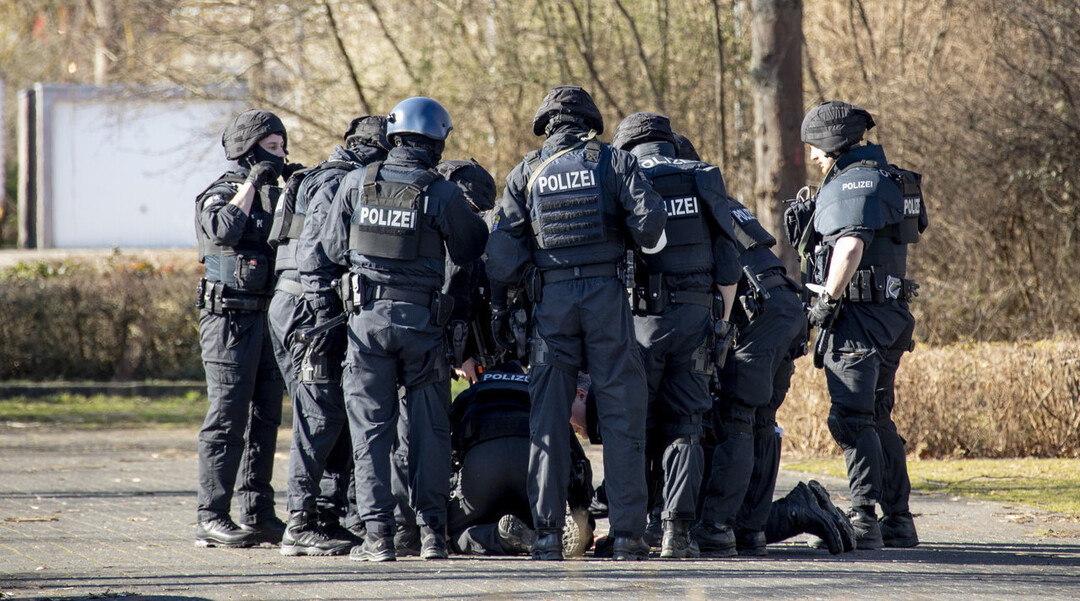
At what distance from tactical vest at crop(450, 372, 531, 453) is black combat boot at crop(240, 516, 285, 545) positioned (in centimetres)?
112

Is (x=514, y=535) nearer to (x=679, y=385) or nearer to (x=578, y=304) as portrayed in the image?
(x=679, y=385)

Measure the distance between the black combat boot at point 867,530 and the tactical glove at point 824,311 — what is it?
3.31 ft

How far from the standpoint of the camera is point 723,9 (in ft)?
49.1

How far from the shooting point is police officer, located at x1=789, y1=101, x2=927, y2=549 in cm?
657

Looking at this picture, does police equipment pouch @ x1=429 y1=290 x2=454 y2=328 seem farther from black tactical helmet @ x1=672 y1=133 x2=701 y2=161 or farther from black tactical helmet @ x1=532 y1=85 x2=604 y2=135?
black tactical helmet @ x1=672 y1=133 x2=701 y2=161

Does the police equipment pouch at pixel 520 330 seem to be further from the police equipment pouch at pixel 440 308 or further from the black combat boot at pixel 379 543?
the black combat boot at pixel 379 543

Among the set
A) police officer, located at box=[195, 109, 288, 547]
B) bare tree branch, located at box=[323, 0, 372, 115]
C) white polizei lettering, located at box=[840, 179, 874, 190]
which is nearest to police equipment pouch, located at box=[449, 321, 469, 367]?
police officer, located at box=[195, 109, 288, 547]

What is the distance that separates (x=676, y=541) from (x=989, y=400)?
16.0 ft

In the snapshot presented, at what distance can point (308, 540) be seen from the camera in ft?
20.5

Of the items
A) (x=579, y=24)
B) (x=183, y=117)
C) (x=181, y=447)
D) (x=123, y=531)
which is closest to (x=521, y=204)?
(x=123, y=531)

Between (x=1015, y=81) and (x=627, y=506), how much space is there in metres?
8.91

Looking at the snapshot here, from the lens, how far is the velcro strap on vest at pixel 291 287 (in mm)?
6492

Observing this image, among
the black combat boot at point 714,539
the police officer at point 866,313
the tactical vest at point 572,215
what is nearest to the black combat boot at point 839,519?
the police officer at point 866,313

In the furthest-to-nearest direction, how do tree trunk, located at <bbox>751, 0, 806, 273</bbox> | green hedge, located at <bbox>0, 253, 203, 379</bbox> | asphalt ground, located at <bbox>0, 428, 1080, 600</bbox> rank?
1. green hedge, located at <bbox>0, 253, 203, 379</bbox>
2. tree trunk, located at <bbox>751, 0, 806, 273</bbox>
3. asphalt ground, located at <bbox>0, 428, 1080, 600</bbox>
